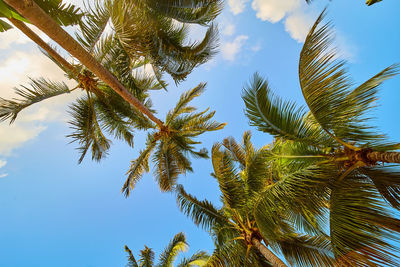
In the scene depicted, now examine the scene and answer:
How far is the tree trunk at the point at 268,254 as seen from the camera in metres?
5.07

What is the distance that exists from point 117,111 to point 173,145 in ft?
9.45

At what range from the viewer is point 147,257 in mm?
9930

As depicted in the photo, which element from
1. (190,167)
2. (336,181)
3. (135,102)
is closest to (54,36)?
(135,102)

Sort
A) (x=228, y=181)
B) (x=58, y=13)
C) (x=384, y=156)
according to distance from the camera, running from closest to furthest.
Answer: (x=384, y=156)
(x=58, y=13)
(x=228, y=181)

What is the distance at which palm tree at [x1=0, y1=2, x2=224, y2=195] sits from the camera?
6.40 metres

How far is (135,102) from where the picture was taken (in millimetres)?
6180

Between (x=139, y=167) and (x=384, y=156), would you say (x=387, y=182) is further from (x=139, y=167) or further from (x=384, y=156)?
(x=139, y=167)

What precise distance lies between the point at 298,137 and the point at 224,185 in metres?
2.65

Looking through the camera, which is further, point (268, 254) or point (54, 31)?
point (268, 254)

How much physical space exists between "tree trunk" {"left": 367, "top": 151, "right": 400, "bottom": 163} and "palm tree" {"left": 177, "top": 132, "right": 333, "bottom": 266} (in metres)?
1.17

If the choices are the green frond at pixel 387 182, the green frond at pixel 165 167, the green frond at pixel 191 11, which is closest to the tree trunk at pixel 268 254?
the green frond at pixel 387 182

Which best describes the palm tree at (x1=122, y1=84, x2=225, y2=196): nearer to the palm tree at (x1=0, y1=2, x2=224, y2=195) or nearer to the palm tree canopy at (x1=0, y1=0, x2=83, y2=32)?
the palm tree at (x1=0, y1=2, x2=224, y2=195)

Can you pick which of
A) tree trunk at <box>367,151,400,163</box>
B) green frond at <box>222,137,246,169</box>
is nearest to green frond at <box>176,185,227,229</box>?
green frond at <box>222,137,246,169</box>

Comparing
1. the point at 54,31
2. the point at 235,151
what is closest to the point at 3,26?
the point at 54,31
